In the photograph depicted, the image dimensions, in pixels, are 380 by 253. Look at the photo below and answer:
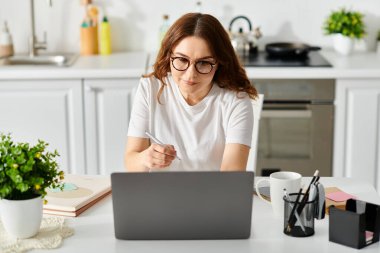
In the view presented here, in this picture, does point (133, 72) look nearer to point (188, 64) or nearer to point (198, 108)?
point (198, 108)

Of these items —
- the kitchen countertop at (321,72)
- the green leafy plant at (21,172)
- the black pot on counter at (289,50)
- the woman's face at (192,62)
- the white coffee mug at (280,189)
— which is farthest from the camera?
the black pot on counter at (289,50)

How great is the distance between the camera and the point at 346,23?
4.04 m

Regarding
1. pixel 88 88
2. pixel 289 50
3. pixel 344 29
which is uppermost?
pixel 344 29

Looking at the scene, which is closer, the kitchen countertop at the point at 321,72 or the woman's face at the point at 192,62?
the woman's face at the point at 192,62

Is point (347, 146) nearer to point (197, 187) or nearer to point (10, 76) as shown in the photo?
point (10, 76)

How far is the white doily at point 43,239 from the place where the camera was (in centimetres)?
177

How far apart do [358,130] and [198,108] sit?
1512mm

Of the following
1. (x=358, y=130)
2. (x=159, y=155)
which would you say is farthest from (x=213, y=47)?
(x=358, y=130)

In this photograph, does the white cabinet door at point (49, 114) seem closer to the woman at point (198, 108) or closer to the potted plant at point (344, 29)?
the woman at point (198, 108)

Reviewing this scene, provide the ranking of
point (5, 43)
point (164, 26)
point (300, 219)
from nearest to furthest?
1. point (300, 219)
2. point (5, 43)
3. point (164, 26)

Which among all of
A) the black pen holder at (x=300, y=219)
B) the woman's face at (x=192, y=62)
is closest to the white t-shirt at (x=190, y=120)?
the woman's face at (x=192, y=62)

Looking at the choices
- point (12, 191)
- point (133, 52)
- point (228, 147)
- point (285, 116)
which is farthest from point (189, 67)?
point (133, 52)

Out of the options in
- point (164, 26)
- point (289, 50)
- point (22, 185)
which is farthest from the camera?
point (164, 26)

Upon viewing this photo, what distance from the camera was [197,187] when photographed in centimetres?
176
